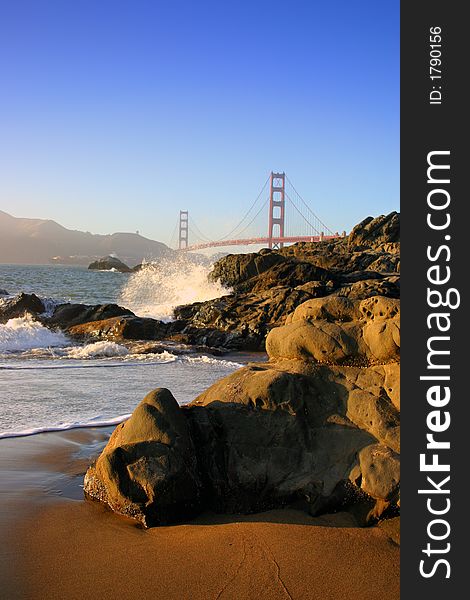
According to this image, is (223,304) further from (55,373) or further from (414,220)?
(414,220)

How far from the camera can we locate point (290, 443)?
320 cm

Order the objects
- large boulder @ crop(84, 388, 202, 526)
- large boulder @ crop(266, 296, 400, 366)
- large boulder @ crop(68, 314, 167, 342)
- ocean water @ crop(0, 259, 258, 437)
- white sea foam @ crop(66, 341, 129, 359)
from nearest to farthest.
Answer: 1. large boulder @ crop(84, 388, 202, 526)
2. large boulder @ crop(266, 296, 400, 366)
3. ocean water @ crop(0, 259, 258, 437)
4. white sea foam @ crop(66, 341, 129, 359)
5. large boulder @ crop(68, 314, 167, 342)

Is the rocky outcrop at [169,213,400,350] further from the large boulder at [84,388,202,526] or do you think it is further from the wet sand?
the wet sand

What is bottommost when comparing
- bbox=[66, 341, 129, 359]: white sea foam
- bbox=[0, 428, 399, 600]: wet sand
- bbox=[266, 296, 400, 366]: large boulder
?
bbox=[0, 428, 399, 600]: wet sand

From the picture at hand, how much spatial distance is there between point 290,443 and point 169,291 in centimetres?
1861

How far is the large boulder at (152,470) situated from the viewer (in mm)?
3002

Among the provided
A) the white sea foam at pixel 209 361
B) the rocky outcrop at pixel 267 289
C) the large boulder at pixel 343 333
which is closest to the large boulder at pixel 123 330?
the rocky outcrop at pixel 267 289

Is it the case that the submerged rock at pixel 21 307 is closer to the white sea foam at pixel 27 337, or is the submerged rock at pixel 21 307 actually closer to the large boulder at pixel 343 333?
the white sea foam at pixel 27 337

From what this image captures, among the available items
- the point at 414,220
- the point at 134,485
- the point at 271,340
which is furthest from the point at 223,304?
the point at 414,220

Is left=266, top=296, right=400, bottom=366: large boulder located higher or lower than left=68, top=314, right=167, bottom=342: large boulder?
higher

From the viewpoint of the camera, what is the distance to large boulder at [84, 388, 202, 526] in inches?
118

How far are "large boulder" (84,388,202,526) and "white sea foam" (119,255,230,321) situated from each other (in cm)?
1132

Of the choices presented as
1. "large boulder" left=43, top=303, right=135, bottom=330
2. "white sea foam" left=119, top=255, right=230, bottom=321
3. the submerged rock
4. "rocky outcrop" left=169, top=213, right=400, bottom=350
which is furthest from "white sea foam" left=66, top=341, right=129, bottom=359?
the submerged rock

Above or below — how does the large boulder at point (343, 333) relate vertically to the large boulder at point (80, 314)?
above
